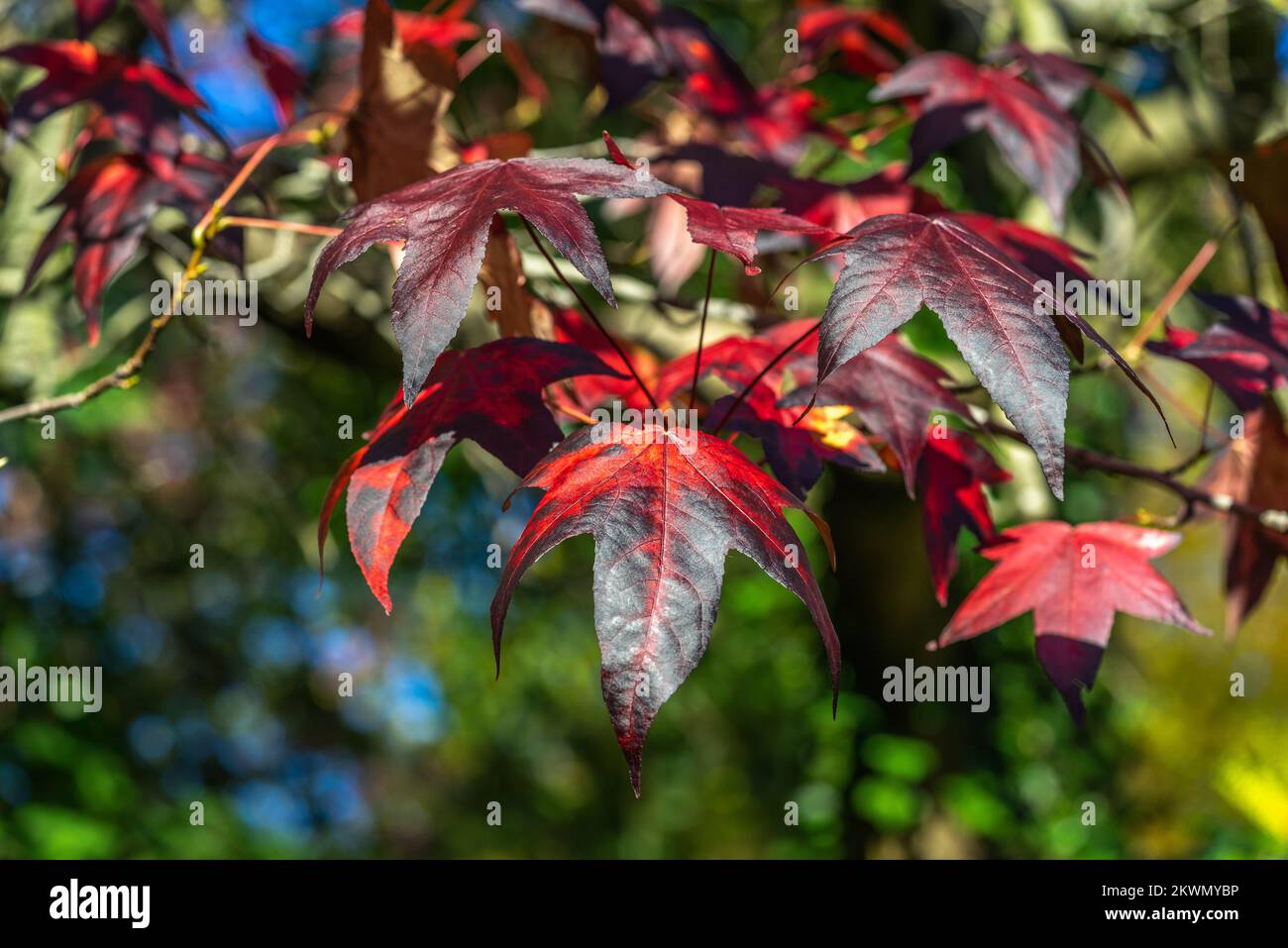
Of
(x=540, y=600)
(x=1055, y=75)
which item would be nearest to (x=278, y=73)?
(x=1055, y=75)

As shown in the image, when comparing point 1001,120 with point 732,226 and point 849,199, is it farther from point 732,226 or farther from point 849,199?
point 732,226

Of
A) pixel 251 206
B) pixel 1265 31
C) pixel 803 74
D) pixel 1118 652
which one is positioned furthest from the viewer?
pixel 1118 652

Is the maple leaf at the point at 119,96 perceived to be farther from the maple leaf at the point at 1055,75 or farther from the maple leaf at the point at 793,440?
the maple leaf at the point at 1055,75

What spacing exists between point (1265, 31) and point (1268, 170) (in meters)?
1.80

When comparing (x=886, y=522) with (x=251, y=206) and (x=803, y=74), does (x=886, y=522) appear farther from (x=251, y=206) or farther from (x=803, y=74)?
(x=251, y=206)

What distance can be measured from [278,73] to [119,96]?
10.3 inches

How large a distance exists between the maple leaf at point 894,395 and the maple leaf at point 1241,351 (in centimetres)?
22

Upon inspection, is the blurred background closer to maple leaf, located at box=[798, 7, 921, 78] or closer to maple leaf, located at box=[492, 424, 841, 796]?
maple leaf, located at box=[798, 7, 921, 78]

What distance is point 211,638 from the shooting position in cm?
334

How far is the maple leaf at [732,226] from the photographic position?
27.3 inches

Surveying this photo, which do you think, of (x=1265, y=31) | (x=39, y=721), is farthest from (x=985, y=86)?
(x=39, y=721)

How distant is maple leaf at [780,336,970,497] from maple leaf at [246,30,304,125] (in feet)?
2.87

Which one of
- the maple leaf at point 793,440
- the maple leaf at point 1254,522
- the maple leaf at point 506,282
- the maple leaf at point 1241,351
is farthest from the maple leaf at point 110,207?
the maple leaf at point 1254,522

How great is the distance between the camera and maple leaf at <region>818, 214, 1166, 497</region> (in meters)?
0.65
